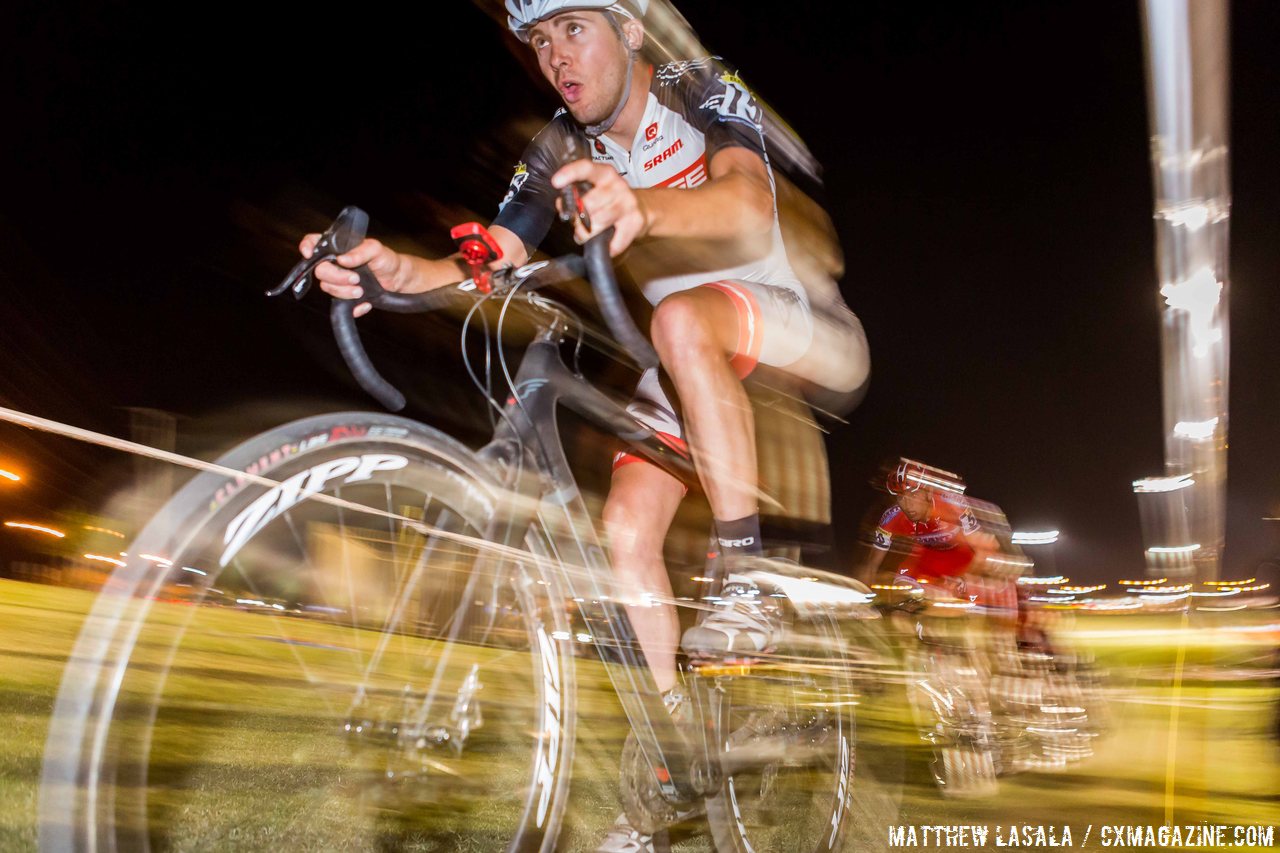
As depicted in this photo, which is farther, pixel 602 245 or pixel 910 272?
pixel 910 272

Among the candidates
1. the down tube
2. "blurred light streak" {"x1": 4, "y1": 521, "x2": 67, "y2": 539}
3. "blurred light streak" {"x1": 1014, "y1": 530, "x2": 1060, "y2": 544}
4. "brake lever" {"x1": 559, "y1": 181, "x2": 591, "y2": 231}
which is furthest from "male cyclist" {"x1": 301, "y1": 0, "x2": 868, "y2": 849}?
"blurred light streak" {"x1": 1014, "y1": 530, "x2": 1060, "y2": 544}

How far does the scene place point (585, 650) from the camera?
2.02 m

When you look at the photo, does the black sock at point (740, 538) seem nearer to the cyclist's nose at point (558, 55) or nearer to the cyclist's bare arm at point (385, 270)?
the cyclist's bare arm at point (385, 270)

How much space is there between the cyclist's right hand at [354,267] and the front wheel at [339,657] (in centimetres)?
33

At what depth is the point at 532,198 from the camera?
2.35m

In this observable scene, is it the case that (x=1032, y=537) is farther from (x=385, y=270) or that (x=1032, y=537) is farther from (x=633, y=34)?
(x=385, y=270)

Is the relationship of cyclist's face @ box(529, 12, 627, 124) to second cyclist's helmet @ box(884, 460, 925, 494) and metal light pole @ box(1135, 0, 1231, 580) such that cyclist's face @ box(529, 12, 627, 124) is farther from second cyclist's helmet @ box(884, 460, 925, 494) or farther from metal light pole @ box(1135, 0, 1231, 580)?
metal light pole @ box(1135, 0, 1231, 580)

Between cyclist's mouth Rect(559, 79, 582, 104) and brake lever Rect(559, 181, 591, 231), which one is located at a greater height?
cyclist's mouth Rect(559, 79, 582, 104)

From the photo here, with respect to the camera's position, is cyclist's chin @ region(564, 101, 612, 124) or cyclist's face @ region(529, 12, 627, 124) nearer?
cyclist's face @ region(529, 12, 627, 124)

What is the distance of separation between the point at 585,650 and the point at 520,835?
40 centimetres

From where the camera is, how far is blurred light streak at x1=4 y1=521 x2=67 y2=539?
327 cm

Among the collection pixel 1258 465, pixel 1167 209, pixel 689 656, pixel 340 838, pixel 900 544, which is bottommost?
pixel 340 838

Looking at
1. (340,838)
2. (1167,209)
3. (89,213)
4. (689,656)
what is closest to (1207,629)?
(1167,209)

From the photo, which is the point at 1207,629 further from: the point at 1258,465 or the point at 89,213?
the point at 89,213
